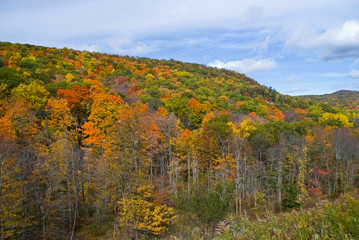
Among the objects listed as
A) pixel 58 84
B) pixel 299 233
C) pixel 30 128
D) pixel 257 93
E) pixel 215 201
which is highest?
pixel 257 93

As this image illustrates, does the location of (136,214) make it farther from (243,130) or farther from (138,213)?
(243,130)

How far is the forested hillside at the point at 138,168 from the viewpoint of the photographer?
54.1 ft

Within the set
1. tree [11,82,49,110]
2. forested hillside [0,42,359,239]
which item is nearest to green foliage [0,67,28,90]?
forested hillside [0,42,359,239]

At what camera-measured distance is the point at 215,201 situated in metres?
15.3

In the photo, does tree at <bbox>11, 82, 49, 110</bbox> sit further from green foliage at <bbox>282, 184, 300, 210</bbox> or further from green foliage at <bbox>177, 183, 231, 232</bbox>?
green foliage at <bbox>282, 184, 300, 210</bbox>

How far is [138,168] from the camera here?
20.3 metres

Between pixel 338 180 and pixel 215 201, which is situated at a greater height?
pixel 215 201

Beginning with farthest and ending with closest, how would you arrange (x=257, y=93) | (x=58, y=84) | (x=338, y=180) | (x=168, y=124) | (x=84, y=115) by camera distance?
(x=257, y=93)
(x=58, y=84)
(x=84, y=115)
(x=338, y=180)
(x=168, y=124)

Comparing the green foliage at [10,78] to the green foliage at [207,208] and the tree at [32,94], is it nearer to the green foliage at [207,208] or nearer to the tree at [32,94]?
the tree at [32,94]

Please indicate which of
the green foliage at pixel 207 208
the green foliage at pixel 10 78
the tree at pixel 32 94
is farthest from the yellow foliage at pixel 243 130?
the green foliage at pixel 10 78

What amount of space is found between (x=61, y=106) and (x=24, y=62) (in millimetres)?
38159

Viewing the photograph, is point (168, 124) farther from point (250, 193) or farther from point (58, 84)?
point (58, 84)

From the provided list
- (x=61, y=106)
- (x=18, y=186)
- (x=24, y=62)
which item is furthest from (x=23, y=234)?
(x=24, y=62)

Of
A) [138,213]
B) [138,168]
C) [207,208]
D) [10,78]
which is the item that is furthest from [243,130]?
[10,78]
